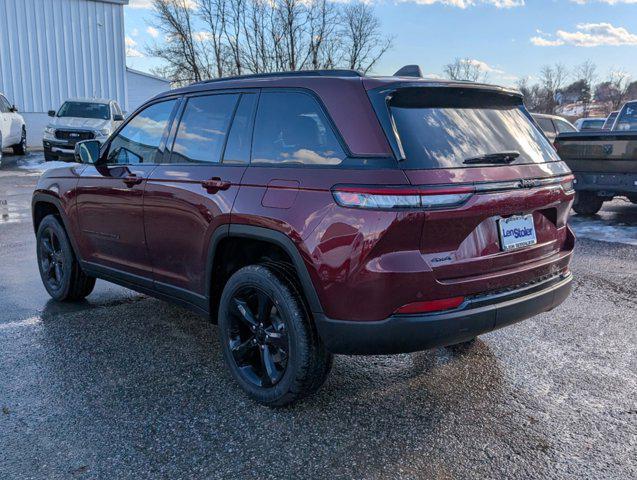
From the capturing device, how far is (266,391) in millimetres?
3199

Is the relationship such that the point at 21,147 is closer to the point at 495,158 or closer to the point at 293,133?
the point at 293,133

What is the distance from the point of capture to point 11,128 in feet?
59.6

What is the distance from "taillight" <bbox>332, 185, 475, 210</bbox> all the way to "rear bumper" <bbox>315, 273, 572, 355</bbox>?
1.73ft

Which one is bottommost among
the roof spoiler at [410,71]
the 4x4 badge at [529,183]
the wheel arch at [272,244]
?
the wheel arch at [272,244]

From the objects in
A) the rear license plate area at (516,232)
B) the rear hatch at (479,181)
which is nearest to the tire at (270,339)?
the rear hatch at (479,181)

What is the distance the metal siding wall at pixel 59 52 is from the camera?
78.1 feet

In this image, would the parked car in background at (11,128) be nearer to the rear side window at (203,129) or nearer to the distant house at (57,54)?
the distant house at (57,54)

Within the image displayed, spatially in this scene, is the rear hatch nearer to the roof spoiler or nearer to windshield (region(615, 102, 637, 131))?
the roof spoiler

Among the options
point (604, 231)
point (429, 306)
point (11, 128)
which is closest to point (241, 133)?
point (429, 306)

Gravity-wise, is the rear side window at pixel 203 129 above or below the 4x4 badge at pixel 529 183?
above

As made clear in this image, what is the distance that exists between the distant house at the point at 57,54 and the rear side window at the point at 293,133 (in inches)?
980

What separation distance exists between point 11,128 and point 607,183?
17252 millimetres

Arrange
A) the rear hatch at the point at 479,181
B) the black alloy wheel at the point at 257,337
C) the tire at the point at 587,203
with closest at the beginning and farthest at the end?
the rear hatch at the point at 479,181 < the black alloy wheel at the point at 257,337 < the tire at the point at 587,203

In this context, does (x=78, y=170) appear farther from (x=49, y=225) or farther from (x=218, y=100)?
(x=218, y=100)
